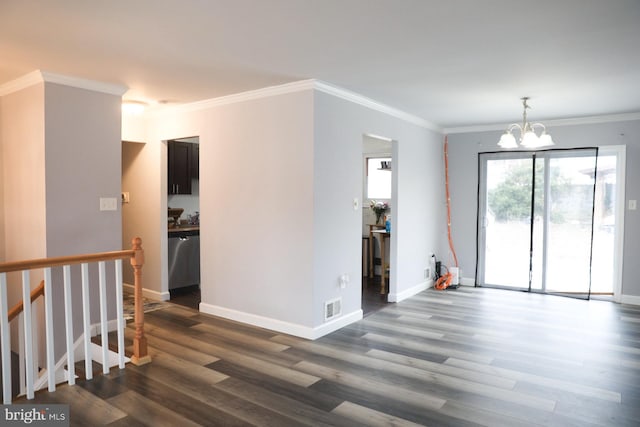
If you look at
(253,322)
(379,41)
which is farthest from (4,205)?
(379,41)

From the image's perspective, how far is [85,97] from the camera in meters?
4.20

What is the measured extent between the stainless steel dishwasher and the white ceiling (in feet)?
6.66

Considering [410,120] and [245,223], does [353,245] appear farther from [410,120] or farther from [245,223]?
[410,120]

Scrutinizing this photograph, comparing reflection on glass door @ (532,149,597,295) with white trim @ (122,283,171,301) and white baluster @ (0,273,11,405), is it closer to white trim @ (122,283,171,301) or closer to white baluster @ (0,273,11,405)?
white trim @ (122,283,171,301)

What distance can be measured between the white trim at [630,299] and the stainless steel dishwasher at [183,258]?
5672 mm

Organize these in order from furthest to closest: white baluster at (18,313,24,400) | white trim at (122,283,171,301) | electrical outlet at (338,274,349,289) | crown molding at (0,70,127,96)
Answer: white trim at (122,283,171,301) → electrical outlet at (338,274,349,289) → crown molding at (0,70,127,96) → white baluster at (18,313,24,400)

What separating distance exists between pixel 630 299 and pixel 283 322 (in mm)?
4535

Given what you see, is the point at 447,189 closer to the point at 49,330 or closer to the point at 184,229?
the point at 184,229

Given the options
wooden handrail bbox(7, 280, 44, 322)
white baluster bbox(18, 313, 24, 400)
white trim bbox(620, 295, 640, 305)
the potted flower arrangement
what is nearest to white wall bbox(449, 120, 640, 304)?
white trim bbox(620, 295, 640, 305)

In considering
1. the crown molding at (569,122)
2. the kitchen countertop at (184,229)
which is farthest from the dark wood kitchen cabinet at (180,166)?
the crown molding at (569,122)

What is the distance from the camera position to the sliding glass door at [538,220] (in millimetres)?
6008

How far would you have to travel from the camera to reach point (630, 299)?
18.7ft

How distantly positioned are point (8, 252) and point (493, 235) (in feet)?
20.0

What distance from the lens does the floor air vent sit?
439 centimetres
